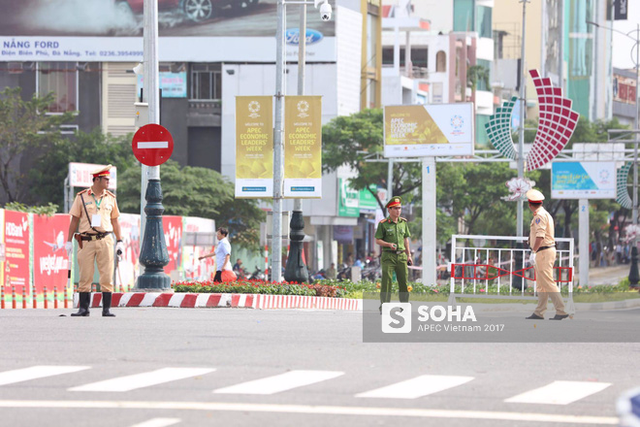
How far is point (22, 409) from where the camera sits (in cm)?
788

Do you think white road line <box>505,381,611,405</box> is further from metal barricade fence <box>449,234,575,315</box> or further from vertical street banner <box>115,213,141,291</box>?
vertical street banner <box>115,213,141,291</box>

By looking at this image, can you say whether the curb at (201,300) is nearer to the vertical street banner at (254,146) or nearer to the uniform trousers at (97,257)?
the vertical street banner at (254,146)

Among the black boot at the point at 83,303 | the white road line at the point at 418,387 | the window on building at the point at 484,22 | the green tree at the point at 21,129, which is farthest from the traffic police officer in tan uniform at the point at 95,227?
the window on building at the point at 484,22

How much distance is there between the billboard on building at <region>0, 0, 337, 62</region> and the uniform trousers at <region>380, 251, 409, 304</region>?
5213 cm

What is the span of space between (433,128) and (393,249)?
78.6 feet

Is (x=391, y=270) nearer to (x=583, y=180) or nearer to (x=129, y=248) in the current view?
(x=129, y=248)

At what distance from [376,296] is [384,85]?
52.1 metres

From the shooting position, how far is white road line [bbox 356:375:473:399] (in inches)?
336

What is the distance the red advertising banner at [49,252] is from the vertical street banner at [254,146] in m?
6.62

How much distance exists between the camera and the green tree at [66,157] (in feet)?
206

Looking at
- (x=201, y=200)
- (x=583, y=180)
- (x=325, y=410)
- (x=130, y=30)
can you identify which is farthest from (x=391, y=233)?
(x=130, y=30)

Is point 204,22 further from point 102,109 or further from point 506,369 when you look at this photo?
point 506,369

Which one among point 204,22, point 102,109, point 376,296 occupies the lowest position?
point 376,296

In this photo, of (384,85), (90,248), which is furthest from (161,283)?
(384,85)
